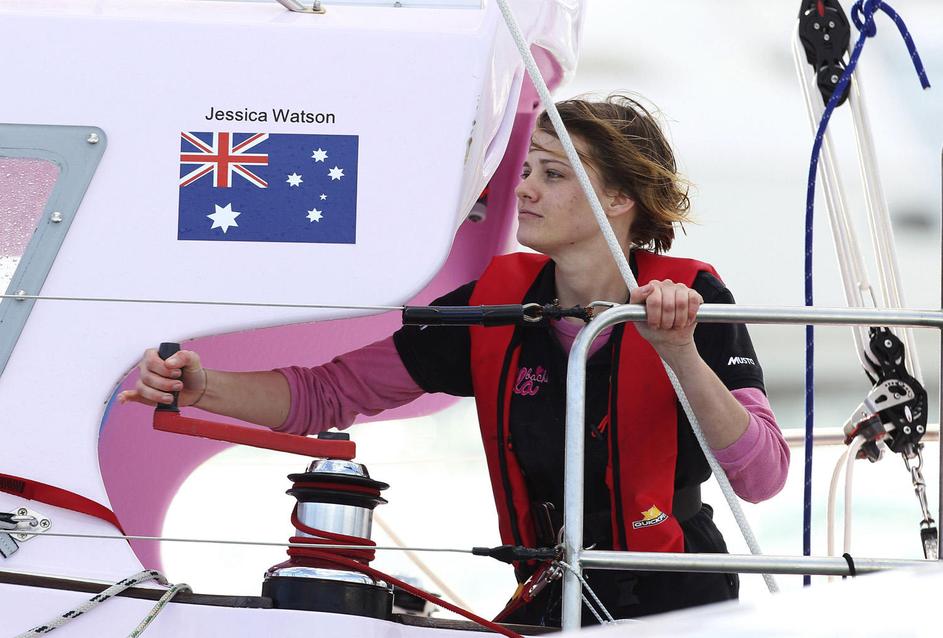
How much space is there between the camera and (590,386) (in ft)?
5.98

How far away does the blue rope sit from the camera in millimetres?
1818

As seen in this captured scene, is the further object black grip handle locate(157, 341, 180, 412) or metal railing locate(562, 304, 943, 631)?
black grip handle locate(157, 341, 180, 412)

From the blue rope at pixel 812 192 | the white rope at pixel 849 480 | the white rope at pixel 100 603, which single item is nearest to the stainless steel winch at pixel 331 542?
the white rope at pixel 100 603

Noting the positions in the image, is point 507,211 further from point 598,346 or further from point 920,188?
point 920,188

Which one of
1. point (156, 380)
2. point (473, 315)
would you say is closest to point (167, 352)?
point (156, 380)

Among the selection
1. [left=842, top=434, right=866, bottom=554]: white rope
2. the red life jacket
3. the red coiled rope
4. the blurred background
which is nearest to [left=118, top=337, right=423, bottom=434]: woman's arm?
the red life jacket

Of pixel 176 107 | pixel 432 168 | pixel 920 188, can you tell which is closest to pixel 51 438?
pixel 176 107

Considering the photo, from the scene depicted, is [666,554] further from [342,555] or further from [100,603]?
[100,603]

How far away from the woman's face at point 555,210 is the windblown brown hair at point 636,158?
0.06m

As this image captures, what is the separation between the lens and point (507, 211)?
7.81 feet

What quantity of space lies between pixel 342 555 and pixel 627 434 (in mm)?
452

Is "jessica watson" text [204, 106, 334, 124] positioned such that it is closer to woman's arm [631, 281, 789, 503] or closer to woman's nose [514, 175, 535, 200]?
woman's nose [514, 175, 535, 200]

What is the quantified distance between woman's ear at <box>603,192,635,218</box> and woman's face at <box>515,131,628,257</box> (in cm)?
10

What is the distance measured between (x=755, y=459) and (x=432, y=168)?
1.81 feet
